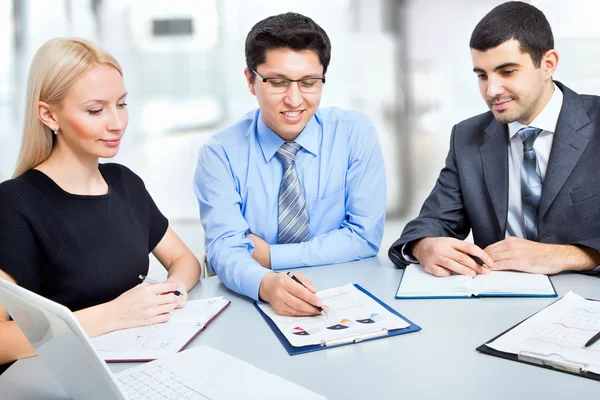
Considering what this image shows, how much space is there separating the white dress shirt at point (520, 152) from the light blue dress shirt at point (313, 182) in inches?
18.6

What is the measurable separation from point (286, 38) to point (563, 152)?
3.40ft

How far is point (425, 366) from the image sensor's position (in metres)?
1.21

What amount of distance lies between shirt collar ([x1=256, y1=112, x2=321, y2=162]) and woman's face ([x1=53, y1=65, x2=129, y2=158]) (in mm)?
671

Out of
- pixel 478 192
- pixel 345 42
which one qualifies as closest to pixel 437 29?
pixel 345 42

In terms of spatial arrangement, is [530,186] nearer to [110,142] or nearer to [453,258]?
[453,258]

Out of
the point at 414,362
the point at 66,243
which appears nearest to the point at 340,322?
the point at 414,362

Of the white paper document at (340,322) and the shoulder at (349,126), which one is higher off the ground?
the shoulder at (349,126)

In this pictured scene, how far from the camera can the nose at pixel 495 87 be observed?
2047 millimetres

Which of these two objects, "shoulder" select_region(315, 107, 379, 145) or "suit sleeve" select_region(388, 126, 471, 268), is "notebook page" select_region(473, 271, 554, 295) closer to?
"suit sleeve" select_region(388, 126, 471, 268)

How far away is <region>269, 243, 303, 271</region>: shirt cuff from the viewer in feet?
6.70

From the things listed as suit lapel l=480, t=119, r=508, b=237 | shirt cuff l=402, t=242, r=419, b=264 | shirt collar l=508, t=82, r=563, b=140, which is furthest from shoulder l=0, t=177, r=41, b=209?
shirt collar l=508, t=82, r=563, b=140

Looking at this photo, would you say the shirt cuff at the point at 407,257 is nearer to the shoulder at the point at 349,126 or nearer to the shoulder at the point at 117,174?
the shoulder at the point at 349,126

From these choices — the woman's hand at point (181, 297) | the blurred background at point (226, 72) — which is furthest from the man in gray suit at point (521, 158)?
the blurred background at point (226, 72)

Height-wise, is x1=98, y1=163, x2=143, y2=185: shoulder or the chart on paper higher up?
x1=98, y1=163, x2=143, y2=185: shoulder
